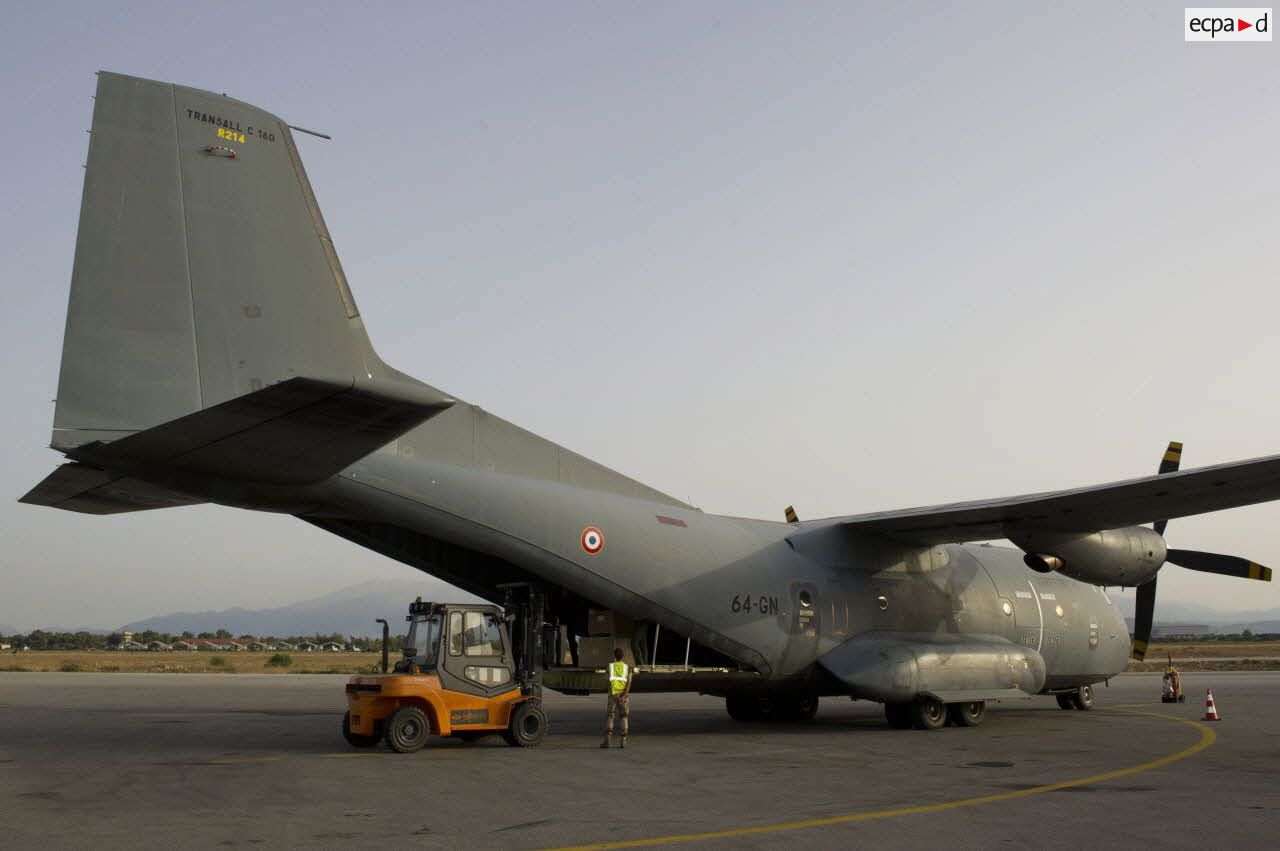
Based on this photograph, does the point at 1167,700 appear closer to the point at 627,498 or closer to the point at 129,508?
the point at 627,498

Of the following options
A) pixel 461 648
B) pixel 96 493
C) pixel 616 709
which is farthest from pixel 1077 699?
pixel 96 493

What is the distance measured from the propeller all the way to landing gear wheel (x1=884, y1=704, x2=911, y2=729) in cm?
576

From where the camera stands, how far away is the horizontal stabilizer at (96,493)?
1216 cm

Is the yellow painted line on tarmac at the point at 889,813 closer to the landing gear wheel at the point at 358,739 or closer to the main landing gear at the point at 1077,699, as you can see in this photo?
the landing gear wheel at the point at 358,739

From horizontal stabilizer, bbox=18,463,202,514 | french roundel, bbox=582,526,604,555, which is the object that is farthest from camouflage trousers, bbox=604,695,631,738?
horizontal stabilizer, bbox=18,463,202,514

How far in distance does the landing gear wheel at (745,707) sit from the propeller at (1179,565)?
304 inches

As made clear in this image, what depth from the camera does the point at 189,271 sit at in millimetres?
12125

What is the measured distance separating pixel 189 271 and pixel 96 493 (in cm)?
297

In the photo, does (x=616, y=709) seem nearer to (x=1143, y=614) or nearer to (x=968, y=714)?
(x=968, y=714)

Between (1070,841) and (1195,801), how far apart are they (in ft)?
9.10

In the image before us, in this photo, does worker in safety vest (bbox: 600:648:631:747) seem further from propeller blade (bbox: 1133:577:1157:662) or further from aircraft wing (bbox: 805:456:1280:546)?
propeller blade (bbox: 1133:577:1157:662)

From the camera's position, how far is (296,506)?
1342cm

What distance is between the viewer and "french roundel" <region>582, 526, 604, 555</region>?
15.6 m

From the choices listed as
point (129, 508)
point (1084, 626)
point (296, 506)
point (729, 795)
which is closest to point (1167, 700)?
point (1084, 626)
